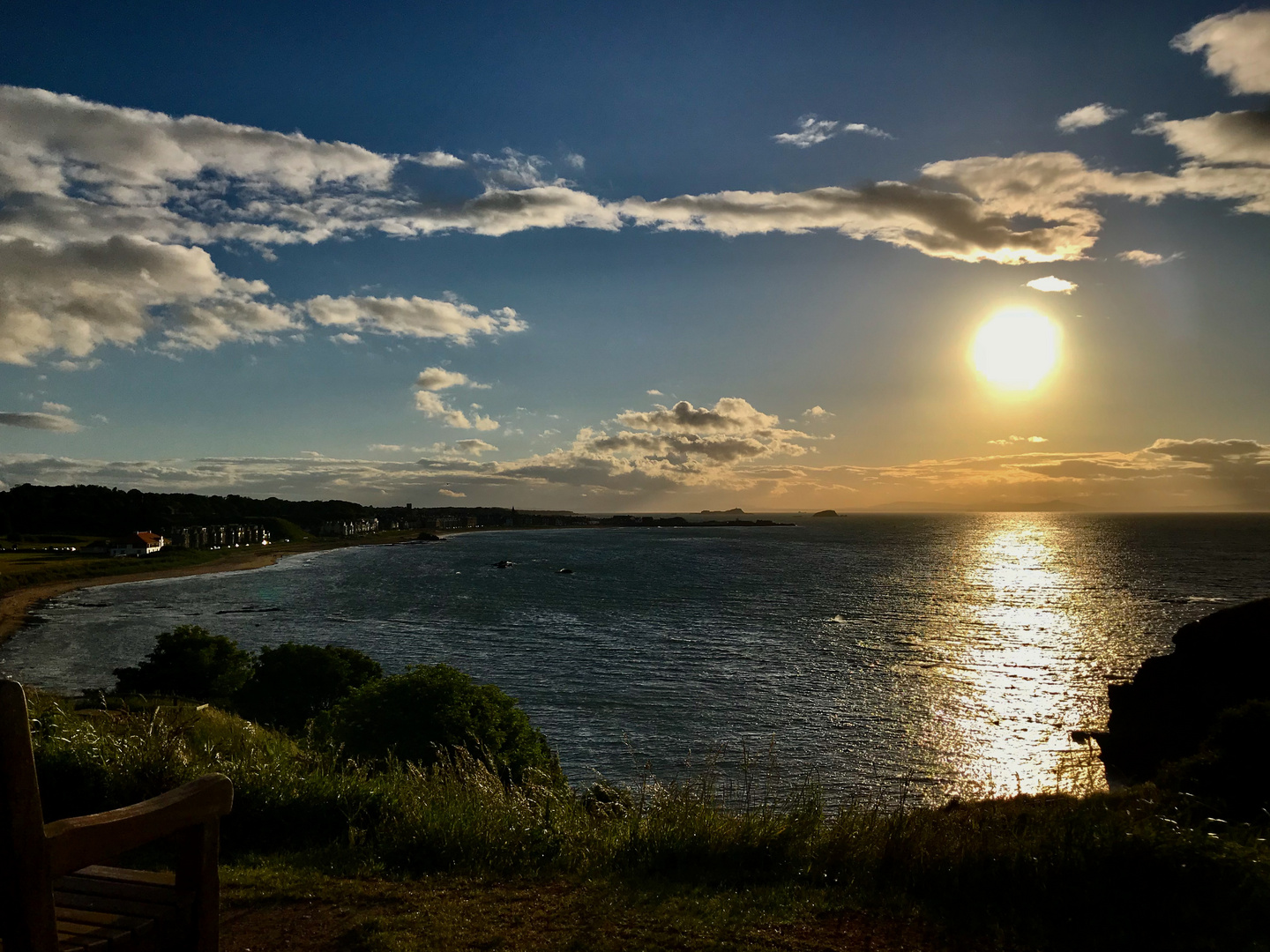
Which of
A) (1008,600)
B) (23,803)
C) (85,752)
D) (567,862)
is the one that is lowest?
(1008,600)

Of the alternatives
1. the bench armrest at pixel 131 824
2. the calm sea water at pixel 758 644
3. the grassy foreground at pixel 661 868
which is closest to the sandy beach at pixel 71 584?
the calm sea water at pixel 758 644

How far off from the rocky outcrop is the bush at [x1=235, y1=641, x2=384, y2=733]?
3551cm

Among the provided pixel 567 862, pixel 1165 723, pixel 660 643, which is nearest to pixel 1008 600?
pixel 660 643

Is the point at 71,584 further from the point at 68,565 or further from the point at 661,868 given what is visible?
Result: the point at 661,868

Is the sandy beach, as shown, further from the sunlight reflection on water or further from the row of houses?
the sunlight reflection on water

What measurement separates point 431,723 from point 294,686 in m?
17.9

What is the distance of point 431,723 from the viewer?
2136 cm

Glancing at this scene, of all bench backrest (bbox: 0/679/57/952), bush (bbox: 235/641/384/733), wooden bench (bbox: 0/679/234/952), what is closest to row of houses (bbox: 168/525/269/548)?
bush (bbox: 235/641/384/733)

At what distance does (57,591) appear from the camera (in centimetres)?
9475

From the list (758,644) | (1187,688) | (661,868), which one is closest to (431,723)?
(661,868)

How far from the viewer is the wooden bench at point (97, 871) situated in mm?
3031

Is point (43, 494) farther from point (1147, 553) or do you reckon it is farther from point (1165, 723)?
point (1147, 553)

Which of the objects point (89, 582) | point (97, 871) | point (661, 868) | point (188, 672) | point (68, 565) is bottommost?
point (89, 582)

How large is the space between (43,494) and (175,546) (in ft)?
104
